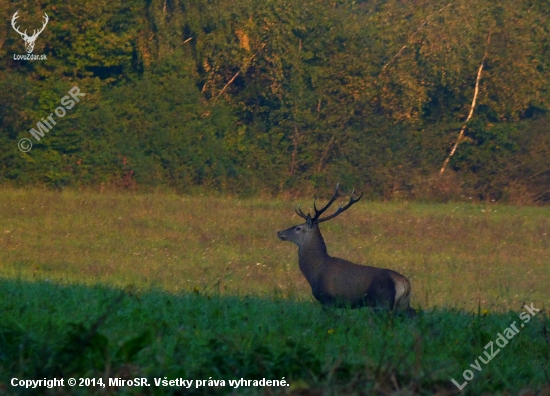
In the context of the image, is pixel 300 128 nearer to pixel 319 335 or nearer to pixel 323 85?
pixel 323 85

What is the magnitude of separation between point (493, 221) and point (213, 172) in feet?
27.3

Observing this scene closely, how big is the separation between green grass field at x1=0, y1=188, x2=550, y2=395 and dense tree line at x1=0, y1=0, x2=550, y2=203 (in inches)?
253

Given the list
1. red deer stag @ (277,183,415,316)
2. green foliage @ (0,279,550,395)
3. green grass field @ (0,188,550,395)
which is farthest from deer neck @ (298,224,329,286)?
green foliage @ (0,279,550,395)

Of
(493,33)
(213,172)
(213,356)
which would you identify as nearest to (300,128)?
(213,172)

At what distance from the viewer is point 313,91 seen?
86.8ft

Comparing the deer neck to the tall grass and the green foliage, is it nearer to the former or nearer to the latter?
the green foliage

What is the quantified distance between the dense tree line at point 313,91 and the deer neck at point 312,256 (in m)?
15.6

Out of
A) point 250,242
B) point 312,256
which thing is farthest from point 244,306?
point 250,242

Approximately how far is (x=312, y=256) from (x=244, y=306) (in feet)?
5.77

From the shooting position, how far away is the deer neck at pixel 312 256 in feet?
27.1

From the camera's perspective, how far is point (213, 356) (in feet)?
15.3

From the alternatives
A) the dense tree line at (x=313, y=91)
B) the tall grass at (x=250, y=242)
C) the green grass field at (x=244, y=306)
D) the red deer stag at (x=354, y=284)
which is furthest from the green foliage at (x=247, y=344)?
the dense tree line at (x=313, y=91)

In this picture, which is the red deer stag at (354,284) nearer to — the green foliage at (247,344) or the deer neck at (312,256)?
the deer neck at (312,256)

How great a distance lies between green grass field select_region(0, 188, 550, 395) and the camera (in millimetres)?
4395
